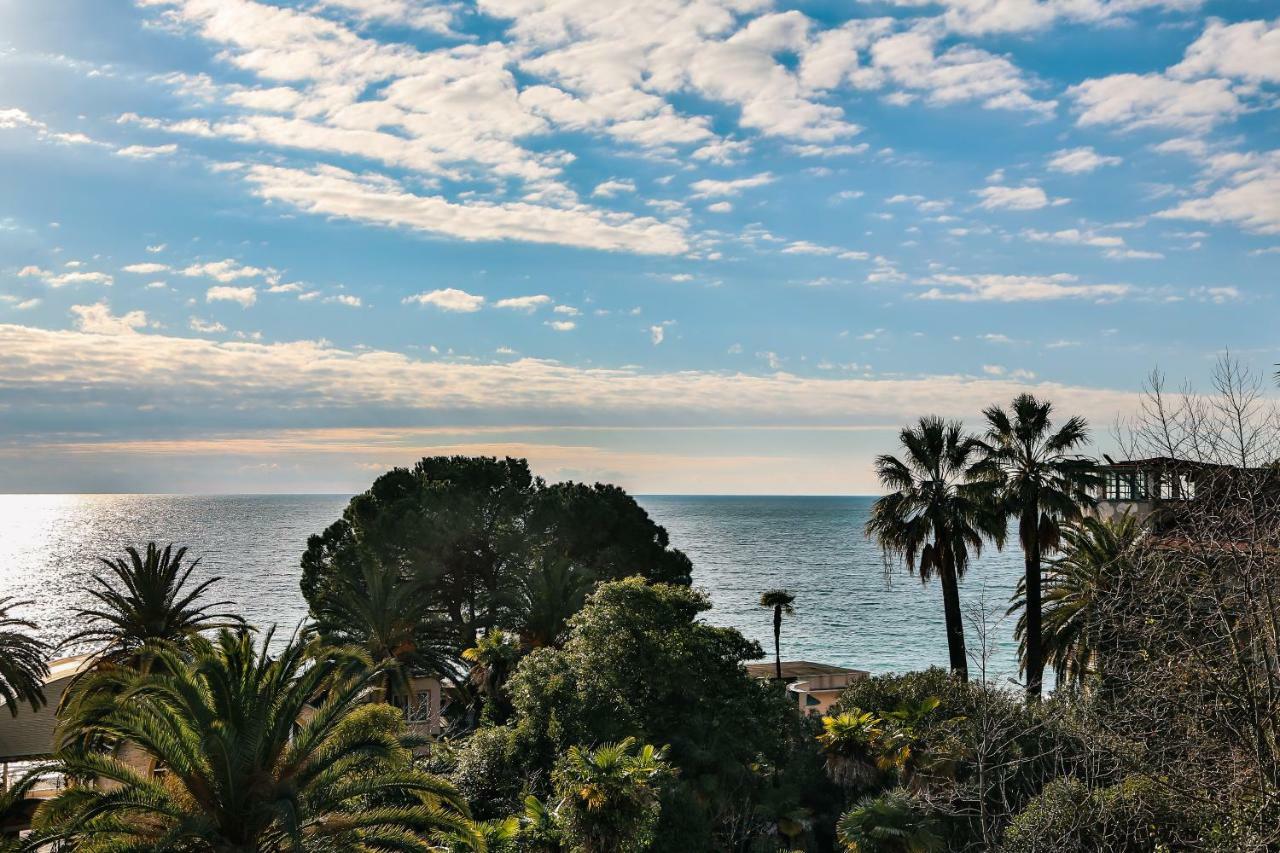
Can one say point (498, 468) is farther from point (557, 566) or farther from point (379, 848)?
point (379, 848)

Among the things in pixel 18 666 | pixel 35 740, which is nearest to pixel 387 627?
pixel 35 740

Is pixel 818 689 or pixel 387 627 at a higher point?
pixel 387 627

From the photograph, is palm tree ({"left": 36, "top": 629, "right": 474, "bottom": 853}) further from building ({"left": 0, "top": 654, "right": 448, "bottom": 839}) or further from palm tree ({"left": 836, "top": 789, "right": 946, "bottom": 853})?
palm tree ({"left": 836, "top": 789, "right": 946, "bottom": 853})

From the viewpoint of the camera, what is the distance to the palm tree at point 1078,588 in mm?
32438

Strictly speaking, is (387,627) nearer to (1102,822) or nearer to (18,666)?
(18,666)

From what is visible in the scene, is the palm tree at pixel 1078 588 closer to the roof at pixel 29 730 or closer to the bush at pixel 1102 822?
the bush at pixel 1102 822

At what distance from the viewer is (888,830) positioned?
2323 cm

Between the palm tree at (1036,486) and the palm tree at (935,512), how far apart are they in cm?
112

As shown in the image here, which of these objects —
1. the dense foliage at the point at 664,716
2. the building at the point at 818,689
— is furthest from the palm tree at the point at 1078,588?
the dense foliage at the point at 664,716

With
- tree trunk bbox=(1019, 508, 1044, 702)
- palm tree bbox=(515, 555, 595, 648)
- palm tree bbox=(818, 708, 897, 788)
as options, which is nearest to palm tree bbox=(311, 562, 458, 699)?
palm tree bbox=(515, 555, 595, 648)

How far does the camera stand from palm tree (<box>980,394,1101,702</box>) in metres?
34.8

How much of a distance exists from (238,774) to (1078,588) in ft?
88.8

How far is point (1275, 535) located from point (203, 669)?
18.6 metres

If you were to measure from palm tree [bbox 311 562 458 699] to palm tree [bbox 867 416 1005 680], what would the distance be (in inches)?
709
